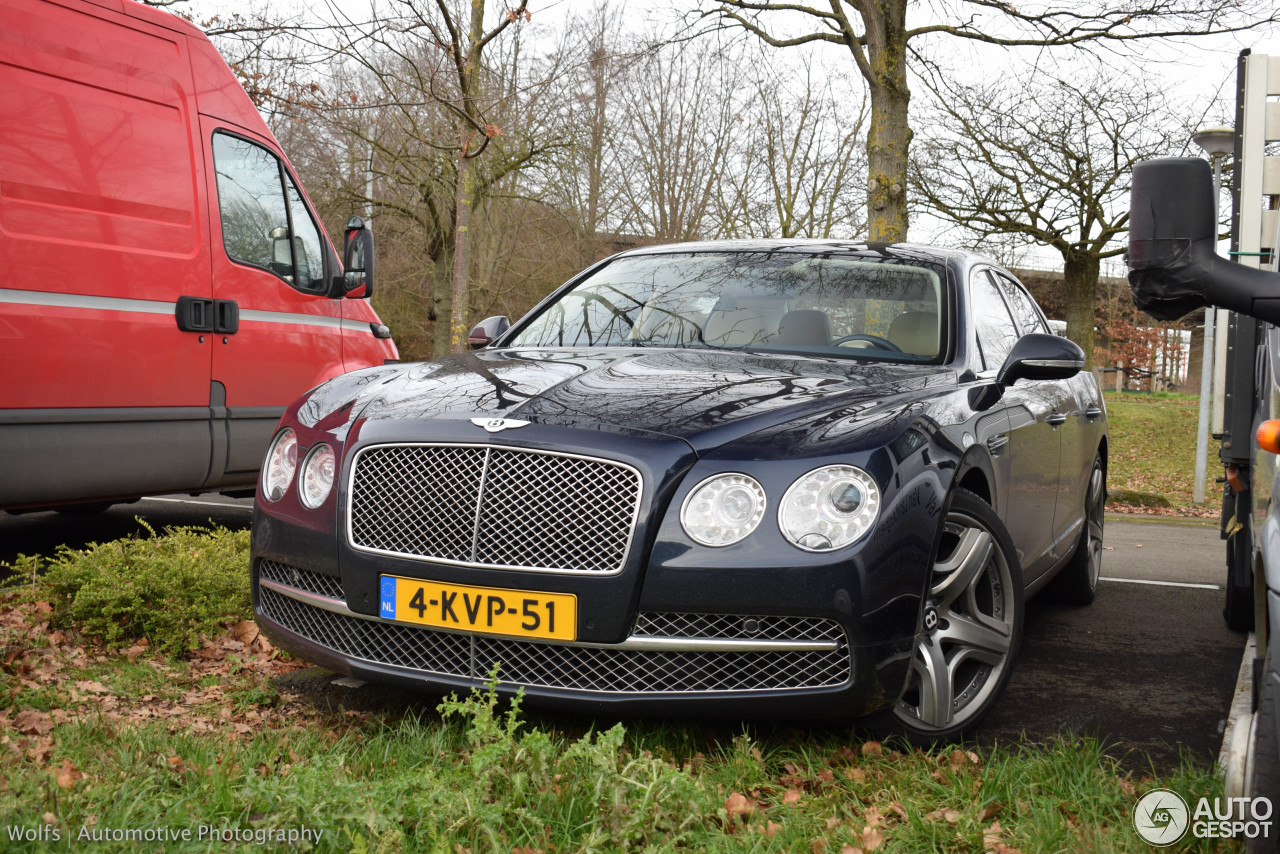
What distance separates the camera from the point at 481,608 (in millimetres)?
2914

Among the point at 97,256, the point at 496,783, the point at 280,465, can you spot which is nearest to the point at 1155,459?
the point at 97,256

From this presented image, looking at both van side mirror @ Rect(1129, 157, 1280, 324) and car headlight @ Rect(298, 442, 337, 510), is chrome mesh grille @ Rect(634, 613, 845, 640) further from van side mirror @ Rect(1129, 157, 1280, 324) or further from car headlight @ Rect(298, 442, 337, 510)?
van side mirror @ Rect(1129, 157, 1280, 324)

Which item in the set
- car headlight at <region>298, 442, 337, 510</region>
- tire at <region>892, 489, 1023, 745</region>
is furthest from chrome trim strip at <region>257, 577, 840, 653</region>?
car headlight at <region>298, 442, 337, 510</region>

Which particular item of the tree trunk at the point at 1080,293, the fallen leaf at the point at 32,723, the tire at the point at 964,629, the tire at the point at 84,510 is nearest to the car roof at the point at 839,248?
the tire at the point at 964,629

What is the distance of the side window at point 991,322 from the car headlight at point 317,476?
7.84ft

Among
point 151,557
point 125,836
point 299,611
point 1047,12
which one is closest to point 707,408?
point 299,611

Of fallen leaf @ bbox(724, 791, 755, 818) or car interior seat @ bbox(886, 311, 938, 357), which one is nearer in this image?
fallen leaf @ bbox(724, 791, 755, 818)

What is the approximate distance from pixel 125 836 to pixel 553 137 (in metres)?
18.4

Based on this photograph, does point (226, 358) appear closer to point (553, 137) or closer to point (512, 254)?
point (553, 137)

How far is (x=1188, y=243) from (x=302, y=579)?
2501 millimetres

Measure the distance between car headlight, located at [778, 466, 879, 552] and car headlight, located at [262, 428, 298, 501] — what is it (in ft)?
4.98

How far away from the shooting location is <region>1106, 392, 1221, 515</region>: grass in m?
12.8

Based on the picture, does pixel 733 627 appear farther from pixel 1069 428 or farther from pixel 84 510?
pixel 84 510

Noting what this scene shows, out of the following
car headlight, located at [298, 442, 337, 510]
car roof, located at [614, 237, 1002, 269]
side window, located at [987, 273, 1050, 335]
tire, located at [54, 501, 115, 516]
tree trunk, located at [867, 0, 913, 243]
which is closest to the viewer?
car headlight, located at [298, 442, 337, 510]
